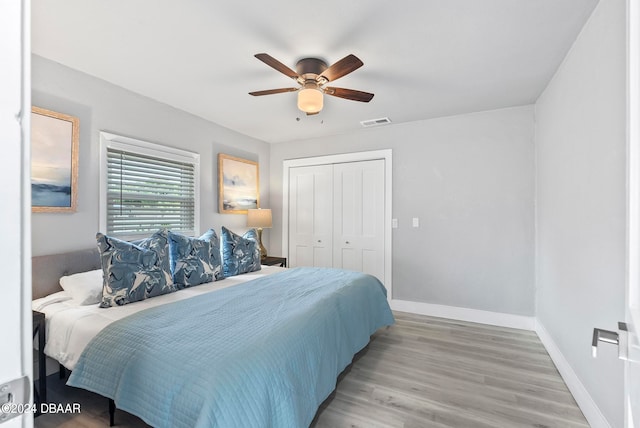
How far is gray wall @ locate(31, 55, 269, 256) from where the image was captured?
228cm

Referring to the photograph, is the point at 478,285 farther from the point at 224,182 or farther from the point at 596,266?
the point at 224,182

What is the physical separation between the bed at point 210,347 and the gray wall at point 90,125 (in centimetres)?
20

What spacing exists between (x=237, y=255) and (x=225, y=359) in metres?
1.93

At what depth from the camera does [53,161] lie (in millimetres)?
2299

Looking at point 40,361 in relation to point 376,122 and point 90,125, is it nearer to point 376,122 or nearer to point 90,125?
point 90,125

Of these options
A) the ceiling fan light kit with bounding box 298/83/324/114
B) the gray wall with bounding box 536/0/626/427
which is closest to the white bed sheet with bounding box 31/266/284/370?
the ceiling fan light kit with bounding box 298/83/324/114

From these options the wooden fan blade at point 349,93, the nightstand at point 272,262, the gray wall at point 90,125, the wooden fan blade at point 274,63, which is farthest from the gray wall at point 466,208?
the gray wall at point 90,125

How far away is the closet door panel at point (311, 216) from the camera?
4465mm

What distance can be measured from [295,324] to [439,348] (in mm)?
1775

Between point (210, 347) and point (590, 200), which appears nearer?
point (210, 347)

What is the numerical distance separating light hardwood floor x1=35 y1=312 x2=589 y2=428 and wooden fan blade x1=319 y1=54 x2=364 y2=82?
89.2 inches

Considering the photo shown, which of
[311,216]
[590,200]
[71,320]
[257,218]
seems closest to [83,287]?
[71,320]

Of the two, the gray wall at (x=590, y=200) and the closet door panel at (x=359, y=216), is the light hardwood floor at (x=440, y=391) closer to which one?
the gray wall at (x=590, y=200)

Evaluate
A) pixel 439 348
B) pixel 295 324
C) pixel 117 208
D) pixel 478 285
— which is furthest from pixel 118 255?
pixel 478 285
